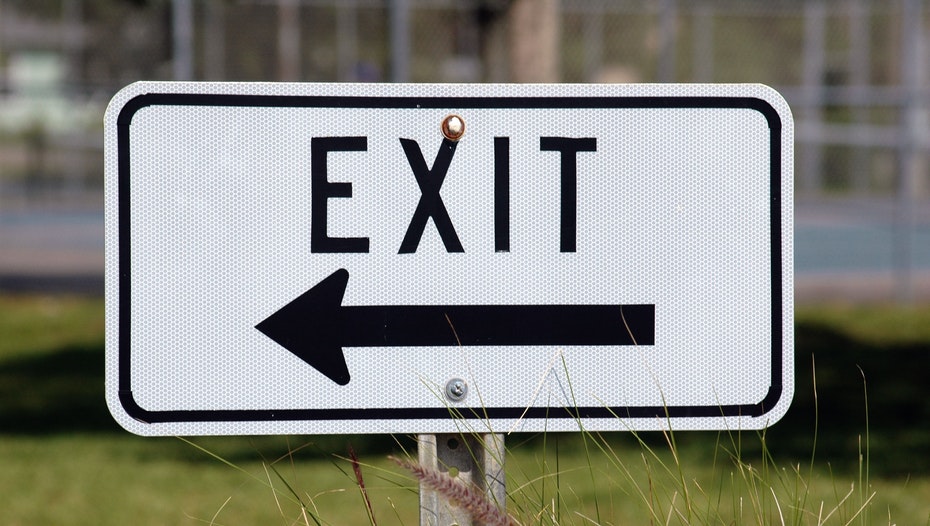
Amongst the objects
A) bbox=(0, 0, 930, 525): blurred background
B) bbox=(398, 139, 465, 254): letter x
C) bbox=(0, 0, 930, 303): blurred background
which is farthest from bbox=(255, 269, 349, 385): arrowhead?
bbox=(0, 0, 930, 303): blurred background

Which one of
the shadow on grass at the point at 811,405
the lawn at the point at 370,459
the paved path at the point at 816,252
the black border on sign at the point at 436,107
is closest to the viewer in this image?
the black border on sign at the point at 436,107

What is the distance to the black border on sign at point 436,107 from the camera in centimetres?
170

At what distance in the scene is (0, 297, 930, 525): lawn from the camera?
4930mm

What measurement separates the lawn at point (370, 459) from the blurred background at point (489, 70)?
276 cm

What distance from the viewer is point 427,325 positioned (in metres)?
1.72

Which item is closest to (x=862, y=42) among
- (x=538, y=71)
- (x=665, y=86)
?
(x=538, y=71)

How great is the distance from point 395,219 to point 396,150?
0.33ft

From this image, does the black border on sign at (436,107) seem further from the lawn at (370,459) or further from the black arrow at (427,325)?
the lawn at (370,459)

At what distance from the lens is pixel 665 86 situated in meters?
1.74

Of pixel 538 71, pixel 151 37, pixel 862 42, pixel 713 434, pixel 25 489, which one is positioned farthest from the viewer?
pixel 862 42

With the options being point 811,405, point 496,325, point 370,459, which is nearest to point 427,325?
point 496,325

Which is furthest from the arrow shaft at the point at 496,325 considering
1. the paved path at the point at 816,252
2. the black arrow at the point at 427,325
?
the paved path at the point at 816,252

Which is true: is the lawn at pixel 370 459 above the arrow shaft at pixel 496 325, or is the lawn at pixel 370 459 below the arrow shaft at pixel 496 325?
below

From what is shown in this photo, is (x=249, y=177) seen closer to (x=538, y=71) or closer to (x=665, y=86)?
(x=665, y=86)
